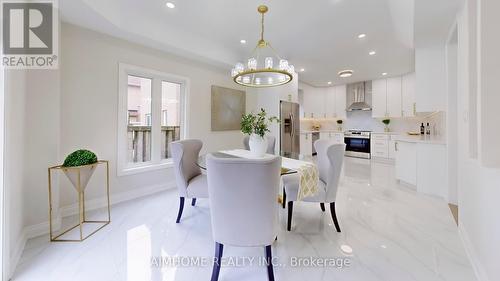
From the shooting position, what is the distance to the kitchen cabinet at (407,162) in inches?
137

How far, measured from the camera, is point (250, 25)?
3066 mm

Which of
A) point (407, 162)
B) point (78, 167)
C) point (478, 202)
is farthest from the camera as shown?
point (407, 162)

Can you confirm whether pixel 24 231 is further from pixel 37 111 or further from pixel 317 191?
pixel 317 191

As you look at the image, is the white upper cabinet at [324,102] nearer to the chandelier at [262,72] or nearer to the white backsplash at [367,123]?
the white backsplash at [367,123]

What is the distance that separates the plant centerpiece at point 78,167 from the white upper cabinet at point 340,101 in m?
7.19

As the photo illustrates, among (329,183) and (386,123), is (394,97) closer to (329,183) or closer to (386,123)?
(386,123)

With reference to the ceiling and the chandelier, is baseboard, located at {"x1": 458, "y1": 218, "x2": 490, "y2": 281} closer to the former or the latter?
the chandelier

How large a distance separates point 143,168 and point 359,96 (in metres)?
6.77

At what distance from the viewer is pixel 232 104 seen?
4633 mm

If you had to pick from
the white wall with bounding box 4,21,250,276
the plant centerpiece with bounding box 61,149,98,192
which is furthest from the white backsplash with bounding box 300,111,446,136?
the plant centerpiece with bounding box 61,149,98,192

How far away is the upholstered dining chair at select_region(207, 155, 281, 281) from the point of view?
1232 millimetres

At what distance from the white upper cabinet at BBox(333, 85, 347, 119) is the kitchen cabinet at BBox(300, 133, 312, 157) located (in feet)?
4.91

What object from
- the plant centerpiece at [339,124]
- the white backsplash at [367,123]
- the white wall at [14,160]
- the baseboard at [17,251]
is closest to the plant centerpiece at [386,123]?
the white backsplash at [367,123]

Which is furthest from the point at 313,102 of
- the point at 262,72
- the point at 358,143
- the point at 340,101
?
the point at 262,72
